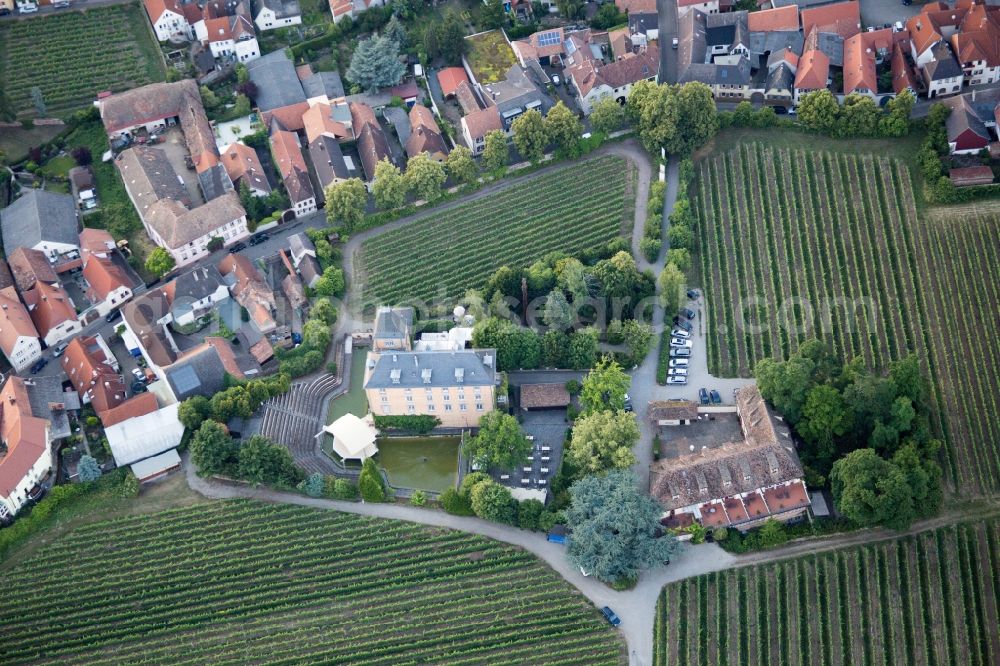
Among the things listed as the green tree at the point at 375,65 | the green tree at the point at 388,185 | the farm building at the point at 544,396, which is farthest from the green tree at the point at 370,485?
the green tree at the point at 375,65

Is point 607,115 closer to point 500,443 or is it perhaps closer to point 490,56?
point 490,56

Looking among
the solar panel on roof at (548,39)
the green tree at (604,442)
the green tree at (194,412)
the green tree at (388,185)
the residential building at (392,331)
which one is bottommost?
the green tree at (604,442)

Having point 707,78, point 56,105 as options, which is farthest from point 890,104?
point 56,105

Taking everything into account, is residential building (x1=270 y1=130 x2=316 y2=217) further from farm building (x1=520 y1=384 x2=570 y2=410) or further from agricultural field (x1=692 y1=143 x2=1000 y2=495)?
agricultural field (x1=692 y1=143 x2=1000 y2=495)

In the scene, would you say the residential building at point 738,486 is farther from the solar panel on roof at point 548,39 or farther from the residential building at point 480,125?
the solar panel on roof at point 548,39

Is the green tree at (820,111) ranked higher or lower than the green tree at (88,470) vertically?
higher

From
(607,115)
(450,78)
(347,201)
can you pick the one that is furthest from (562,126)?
(347,201)
